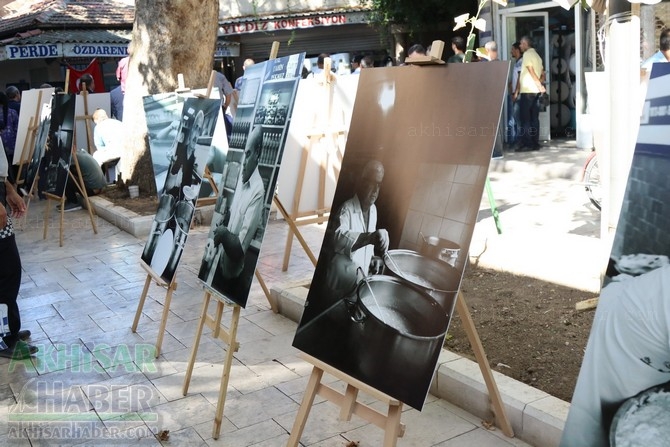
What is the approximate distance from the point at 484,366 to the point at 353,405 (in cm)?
63

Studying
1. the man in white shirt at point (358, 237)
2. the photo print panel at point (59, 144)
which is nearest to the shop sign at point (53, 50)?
the photo print panel at point (59, 144)

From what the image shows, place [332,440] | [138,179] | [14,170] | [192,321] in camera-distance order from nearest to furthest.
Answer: [332,440] → [192,321] → [138,179] → [14,170]

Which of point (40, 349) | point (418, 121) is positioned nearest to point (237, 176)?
point (418, 121)

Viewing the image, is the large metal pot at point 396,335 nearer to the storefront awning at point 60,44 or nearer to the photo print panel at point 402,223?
the photo print panel at point 402,223

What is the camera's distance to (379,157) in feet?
10.7

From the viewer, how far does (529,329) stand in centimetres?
445

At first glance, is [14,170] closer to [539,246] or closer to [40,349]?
[40,349]

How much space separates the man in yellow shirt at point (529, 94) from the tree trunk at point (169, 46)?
467 centimetres

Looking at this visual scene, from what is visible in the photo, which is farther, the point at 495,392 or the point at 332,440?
the point at 332,440

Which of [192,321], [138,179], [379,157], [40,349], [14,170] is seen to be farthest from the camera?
[14,170]

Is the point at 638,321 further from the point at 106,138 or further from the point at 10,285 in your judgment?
the point at 106,138

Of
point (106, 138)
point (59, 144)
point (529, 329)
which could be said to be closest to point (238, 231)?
point (529, 329)

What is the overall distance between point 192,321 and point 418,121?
3191 mm

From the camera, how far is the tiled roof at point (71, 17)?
58.5ft
